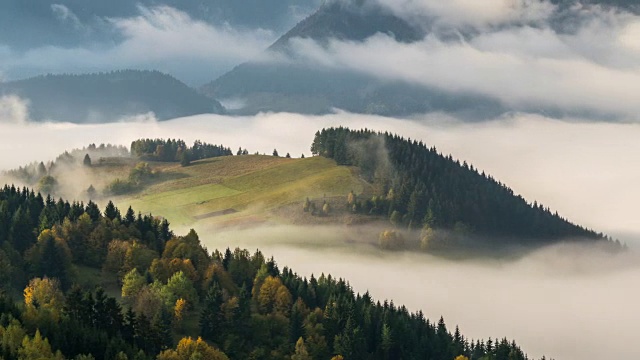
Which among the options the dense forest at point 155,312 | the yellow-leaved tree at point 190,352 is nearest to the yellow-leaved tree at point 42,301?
the dense forest at point 155,312

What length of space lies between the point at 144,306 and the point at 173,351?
22.4 metres

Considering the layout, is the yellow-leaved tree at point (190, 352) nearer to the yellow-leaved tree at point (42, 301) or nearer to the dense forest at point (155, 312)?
the dense forest at point (155, 312)

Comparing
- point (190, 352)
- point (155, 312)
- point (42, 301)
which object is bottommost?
point (190, 352)

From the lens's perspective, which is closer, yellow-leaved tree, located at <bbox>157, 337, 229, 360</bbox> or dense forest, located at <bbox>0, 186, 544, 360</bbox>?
dense forest, located at <bbox>0, 186, 544, 360</bbox>

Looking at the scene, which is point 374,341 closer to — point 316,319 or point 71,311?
point 316,319

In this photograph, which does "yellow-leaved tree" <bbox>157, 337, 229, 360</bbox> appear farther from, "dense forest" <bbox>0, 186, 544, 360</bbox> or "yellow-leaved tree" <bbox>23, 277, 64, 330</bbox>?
"yellow-leaved tree" <bbox>23, 277, 64, 330</bbox>

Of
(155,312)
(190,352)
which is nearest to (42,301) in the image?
(155,312)

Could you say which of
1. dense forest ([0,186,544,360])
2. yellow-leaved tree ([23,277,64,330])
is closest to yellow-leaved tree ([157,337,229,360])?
dense forest ([0,186,544,360])

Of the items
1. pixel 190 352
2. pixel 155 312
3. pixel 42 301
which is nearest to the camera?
pixel 190 352

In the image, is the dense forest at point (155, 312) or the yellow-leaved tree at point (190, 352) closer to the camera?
the dense forest at point (155, 312)

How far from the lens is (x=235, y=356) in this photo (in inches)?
6826

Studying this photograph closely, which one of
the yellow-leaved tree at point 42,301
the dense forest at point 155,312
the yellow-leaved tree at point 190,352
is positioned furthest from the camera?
the yellow-leaved tree at point 190,352

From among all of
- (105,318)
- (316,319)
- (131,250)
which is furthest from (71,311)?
(316,319)

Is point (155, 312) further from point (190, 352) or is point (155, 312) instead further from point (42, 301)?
point (190, 352)
